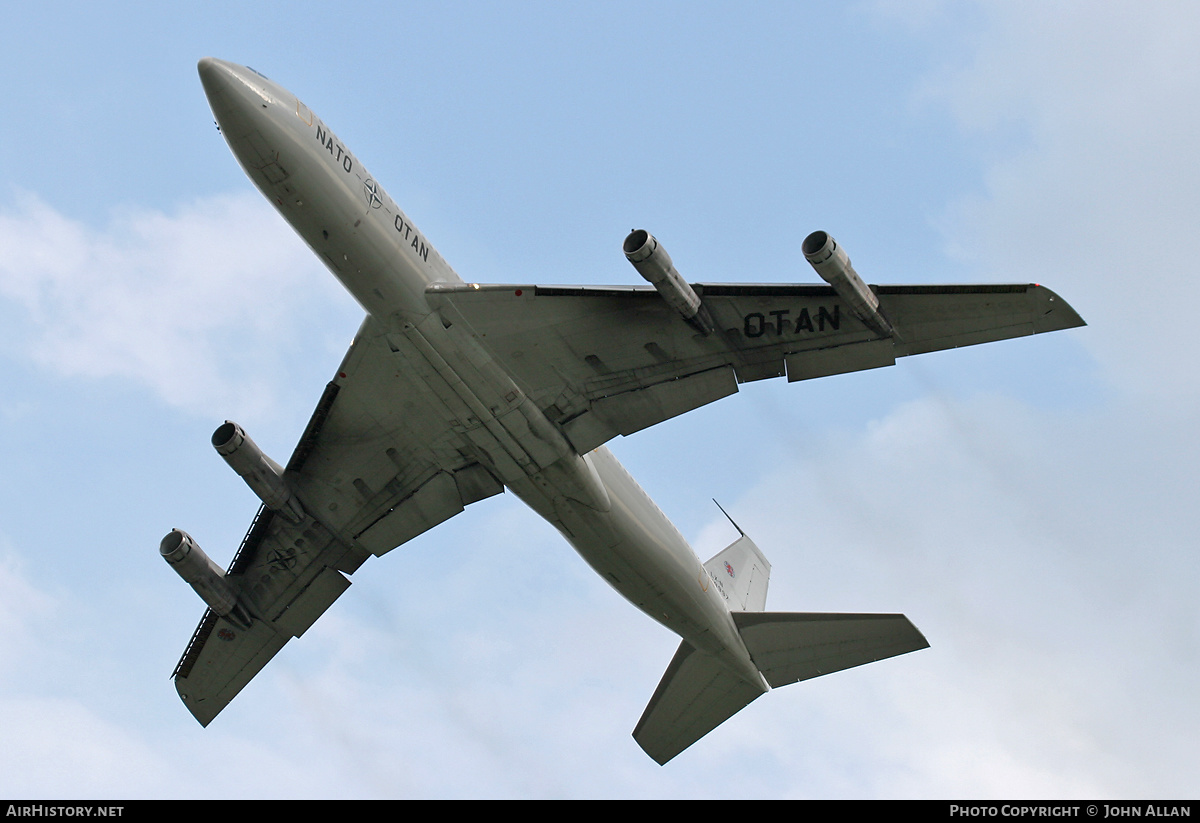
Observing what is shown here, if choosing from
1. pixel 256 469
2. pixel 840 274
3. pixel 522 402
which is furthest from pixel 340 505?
pixel 840 274

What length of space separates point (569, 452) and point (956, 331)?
9328 millimetres

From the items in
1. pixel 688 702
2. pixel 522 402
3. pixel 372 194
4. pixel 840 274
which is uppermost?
pixel 372 194

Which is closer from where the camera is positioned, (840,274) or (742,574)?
(840,274)

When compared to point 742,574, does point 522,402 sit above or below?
below

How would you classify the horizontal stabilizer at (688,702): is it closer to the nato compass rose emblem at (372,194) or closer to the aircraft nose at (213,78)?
the nato compass rose emblem at (372,194)

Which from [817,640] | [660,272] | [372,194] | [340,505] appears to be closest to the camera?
[660,272]

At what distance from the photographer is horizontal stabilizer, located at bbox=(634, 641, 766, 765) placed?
33156 mm

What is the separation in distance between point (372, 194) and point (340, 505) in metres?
9.78

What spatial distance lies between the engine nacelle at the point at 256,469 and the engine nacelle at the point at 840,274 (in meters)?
15.3

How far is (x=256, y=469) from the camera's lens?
98.9ft

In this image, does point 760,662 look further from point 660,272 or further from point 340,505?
point 660,272

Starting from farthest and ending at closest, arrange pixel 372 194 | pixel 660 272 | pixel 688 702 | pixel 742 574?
pixel 742 574, pixel 688 702, pixel 372 194, pixel 660 272
